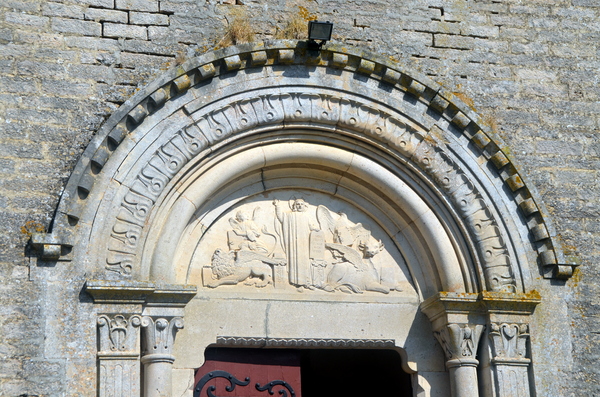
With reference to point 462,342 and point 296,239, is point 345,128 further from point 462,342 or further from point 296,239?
point 462,342

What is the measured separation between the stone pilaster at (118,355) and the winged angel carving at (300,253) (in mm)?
901

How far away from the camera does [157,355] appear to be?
653 centimetres

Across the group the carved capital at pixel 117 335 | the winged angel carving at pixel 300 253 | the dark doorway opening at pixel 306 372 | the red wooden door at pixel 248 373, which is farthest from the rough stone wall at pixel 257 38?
the winged angel carving at pixel 300 253

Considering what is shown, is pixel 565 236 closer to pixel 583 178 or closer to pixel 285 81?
pixel 583 178

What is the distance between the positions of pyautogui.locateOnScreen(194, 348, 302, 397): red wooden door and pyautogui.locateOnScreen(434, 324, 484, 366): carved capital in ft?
3.90

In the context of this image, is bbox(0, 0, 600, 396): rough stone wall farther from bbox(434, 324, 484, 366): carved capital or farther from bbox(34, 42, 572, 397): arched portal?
bbox(434, 324, 484, 366): carved capital

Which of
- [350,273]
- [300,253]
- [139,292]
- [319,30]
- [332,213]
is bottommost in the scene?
[139,292]

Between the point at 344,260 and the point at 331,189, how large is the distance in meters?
0.61

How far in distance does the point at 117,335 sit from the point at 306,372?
467 centimetres

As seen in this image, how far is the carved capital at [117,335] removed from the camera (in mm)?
6348

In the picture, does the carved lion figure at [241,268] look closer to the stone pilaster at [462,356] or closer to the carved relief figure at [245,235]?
the carved relief figure at [245,235]

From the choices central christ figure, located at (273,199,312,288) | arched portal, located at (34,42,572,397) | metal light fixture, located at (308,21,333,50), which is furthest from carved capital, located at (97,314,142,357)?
metal light fixture, located at (308,21,333,50)

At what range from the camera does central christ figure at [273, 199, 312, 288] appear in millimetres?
7359

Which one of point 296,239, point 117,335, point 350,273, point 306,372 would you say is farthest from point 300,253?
point 306,372
